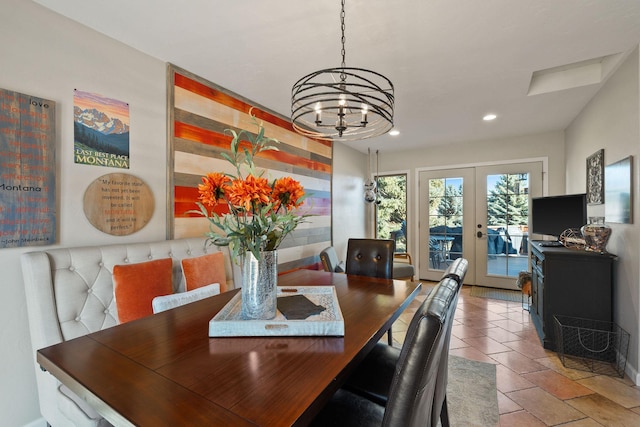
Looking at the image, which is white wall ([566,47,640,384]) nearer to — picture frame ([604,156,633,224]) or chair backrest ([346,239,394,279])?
picture frame ([604,156,633,224])

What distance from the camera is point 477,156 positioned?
4961 millimetres

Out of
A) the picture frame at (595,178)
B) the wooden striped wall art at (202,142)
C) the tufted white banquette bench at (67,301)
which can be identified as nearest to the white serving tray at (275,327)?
the tufted white banquette bench at (67,301)

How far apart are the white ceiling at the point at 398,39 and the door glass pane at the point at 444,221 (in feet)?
7.40

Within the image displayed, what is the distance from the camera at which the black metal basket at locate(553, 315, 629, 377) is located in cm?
238

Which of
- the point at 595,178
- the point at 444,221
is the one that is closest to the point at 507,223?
the point at 444,221

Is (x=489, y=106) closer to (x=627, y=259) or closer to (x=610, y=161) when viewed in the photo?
(x=610, y=161)

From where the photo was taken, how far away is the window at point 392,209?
5.71m

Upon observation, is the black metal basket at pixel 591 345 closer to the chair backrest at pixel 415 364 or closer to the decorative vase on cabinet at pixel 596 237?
the decorative vase on cabinet at pixel 596 237

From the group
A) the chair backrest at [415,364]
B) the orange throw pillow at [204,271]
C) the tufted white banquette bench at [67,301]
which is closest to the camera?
the chair backrest at [415,364]

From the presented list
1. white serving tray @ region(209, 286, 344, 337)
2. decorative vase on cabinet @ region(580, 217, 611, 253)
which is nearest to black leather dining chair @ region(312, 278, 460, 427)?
white serving tray @ region(209, 286, 344, 337)

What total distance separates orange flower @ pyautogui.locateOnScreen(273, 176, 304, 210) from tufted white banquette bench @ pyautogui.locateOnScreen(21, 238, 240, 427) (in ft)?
3.91

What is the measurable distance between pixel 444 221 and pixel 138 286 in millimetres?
4847

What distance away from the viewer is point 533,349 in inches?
108

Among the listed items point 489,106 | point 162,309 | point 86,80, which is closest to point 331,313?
point 162,309
